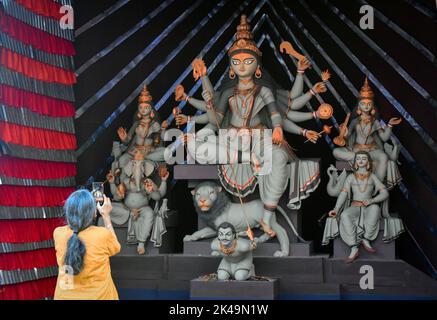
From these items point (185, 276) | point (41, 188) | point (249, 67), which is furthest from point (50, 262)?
point (249, 67)

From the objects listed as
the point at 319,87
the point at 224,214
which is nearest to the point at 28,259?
the point at 224,214

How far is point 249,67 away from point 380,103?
149 cm

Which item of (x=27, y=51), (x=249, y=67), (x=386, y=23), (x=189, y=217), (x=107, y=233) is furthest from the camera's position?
(x=189, y=217)

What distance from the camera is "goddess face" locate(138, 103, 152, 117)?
24.0ft

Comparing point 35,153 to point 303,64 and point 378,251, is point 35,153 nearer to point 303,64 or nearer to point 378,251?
point 303,64

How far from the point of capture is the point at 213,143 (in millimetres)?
6969

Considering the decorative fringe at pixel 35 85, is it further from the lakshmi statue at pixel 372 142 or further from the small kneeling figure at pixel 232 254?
the lakshmi statue at pixel 372 142

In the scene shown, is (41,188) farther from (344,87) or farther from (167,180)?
(344,87)

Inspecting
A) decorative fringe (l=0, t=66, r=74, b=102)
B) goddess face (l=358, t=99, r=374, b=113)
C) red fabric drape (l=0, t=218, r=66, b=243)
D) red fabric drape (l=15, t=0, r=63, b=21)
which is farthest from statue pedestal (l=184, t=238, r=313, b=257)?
red fabric drape (l=15, t=0, r=63, b=21)

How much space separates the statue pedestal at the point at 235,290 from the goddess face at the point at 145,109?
6.04 ft

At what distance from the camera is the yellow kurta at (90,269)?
4516 millimetres

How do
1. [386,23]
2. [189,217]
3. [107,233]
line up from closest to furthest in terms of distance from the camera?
[107,233], [386,23], [189,217]

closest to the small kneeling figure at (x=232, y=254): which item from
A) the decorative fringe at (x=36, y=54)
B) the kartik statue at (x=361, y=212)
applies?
the kartik statue at (x=361, y=212)

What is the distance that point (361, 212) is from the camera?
677cm
